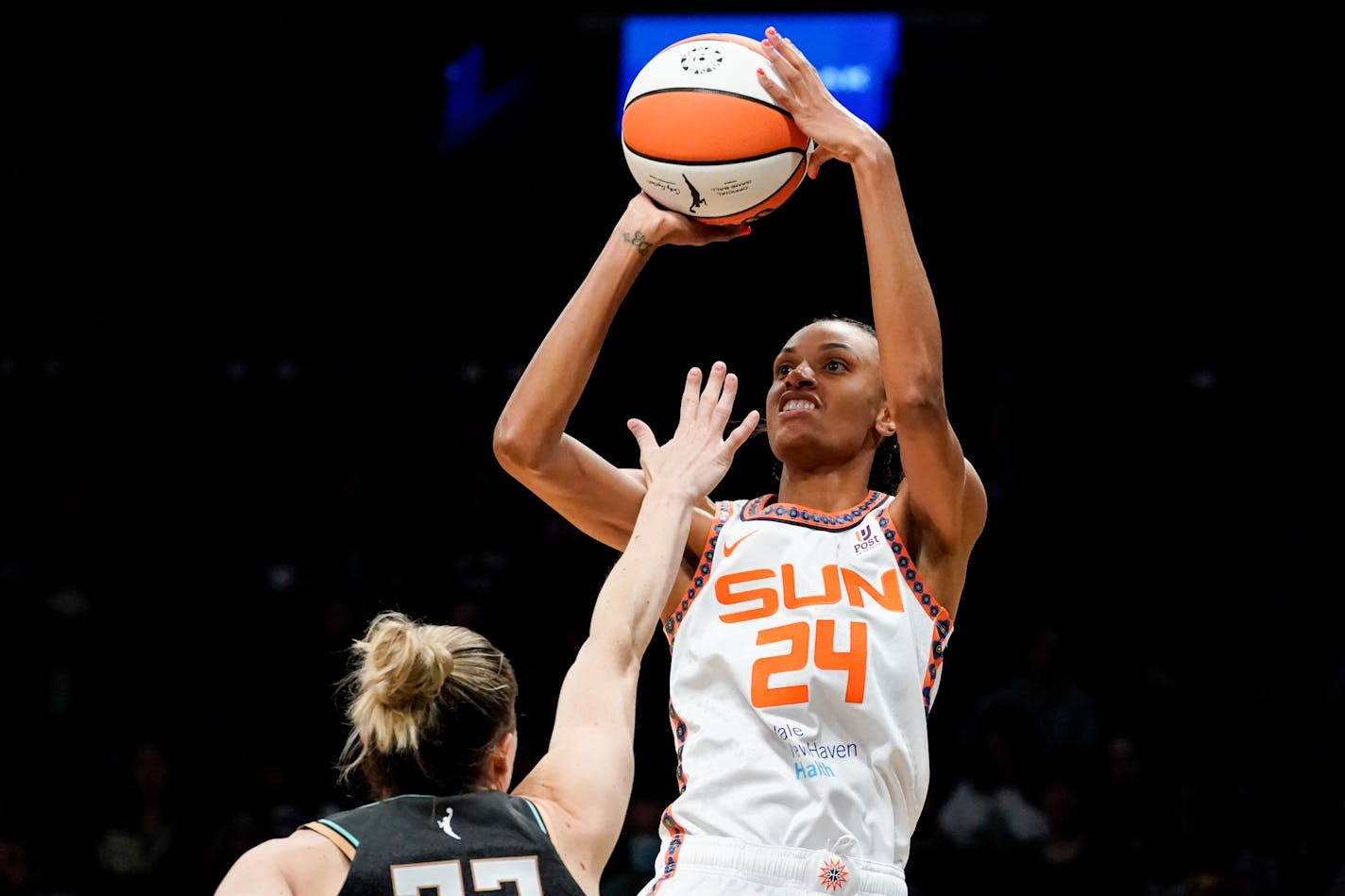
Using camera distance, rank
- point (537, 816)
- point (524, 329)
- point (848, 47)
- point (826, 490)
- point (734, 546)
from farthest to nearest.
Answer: point (524, 329), point (848, 47), point (826, 490), point (734, 546), point (537, 816)

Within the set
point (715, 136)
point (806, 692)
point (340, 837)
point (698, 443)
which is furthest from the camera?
point (715, 136)

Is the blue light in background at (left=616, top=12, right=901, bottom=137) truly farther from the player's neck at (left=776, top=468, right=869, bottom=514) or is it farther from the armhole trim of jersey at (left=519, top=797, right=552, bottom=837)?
the armhole trim of jersey at (left=519, top=797, right=552, bottom=837)

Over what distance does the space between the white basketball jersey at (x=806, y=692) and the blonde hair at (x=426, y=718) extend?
0.92m

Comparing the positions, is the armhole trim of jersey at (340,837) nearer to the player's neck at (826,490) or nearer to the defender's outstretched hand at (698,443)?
the defender's outstretched hand at (698,443)

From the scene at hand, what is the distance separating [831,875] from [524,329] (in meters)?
7.90

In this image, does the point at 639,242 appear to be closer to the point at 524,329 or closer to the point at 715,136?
the point at 715,136

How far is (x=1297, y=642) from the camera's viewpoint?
9.47m

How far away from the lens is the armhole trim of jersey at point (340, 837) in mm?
2635

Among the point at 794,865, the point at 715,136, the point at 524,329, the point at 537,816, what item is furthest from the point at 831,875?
the point at 524,329

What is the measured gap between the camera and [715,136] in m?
3.82

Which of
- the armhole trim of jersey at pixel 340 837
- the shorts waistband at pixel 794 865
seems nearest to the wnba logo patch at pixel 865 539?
the shorts waistband at pixel 794 865

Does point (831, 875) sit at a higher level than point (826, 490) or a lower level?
lower

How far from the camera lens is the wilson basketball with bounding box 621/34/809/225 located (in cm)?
384

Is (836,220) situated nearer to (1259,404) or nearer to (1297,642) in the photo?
(1259,404)
